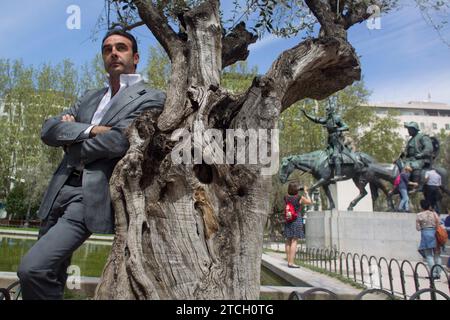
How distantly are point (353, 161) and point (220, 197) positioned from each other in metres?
12.5

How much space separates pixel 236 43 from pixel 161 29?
2.85 feet

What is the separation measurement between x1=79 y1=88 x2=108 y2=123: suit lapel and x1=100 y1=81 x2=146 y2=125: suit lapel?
7.5 inches

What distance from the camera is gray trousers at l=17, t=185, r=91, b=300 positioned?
2.10 m

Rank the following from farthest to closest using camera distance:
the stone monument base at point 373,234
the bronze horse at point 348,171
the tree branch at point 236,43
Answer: the bronze horse at point 348,171, the stone monument base at point 373,234, the tree branch at point 236,43

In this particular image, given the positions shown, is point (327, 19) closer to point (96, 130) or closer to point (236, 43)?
point (236, 43)

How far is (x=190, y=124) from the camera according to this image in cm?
272

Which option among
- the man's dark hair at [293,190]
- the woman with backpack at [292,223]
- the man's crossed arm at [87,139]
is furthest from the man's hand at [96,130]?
the man's dark hair at [293,190]

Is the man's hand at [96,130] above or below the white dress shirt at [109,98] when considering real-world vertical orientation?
below

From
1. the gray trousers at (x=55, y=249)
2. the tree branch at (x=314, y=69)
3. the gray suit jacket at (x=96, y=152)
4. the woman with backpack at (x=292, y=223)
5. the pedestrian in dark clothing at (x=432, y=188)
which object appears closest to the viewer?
the gray trousers at (x=55, y=249)

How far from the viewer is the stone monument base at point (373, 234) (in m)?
12.5

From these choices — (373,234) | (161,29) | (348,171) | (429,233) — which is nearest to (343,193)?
(348,171)

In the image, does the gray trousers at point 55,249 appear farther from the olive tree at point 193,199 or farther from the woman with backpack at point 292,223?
the woman with backpack at point 292,223
